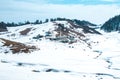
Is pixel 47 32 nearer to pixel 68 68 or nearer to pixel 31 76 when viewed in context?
pixel 68 68

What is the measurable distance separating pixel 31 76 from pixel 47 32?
4553 inches

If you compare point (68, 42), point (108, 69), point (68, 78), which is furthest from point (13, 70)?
point (68, 42)

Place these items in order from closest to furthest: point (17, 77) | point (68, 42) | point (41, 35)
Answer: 1. point (17, 77)
2. point (68, 42)
3. point (41, 35)

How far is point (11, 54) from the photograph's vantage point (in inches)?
3492

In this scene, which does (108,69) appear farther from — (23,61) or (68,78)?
(23,61)

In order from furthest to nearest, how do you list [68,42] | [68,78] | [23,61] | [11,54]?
[68,42]
[11,54]
[23,61]
[68,78]

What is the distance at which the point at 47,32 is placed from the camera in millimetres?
171500

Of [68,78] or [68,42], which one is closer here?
[68,78]

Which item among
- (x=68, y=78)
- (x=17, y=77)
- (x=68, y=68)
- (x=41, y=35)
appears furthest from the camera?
(x=41, y=35)

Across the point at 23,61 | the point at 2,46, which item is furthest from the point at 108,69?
the point at 2,46

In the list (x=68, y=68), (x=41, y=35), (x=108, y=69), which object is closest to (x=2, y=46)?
(x=68, y=68)

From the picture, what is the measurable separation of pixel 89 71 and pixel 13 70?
19201 millimetres

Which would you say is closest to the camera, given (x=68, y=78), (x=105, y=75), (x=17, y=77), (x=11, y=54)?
(x=17, y=77)

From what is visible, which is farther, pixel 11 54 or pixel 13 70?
pixel 11 54
